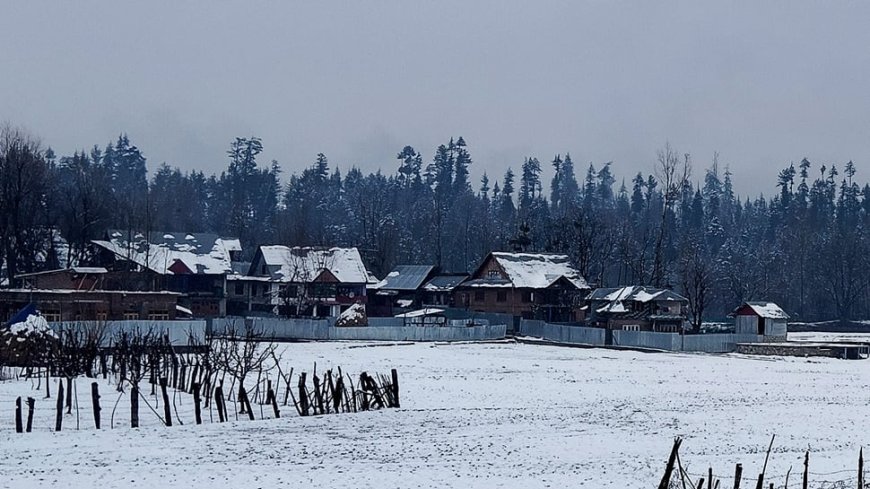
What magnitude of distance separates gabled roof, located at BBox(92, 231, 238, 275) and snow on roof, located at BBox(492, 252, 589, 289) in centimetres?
2725

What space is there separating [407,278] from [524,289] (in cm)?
1511

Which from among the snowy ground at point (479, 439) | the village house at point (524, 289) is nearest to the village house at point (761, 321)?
the village house at point (524, 289)

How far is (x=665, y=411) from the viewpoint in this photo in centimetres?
3606

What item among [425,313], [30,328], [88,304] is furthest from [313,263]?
[30,328]

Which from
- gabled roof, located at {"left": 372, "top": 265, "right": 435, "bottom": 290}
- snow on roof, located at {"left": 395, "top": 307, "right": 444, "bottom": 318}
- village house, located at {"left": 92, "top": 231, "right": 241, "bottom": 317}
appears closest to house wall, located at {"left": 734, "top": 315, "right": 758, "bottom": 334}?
snow on roof, located at {"left": 395, "top": 307, "right": 444, "bottom": 318}

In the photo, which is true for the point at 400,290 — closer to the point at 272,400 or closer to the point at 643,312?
the point at 643,312

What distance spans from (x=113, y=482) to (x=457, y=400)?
18835 mm

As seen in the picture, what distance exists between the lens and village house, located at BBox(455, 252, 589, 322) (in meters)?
102

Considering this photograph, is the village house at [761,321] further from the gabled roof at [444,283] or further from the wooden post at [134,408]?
the wooden post at [134,408]

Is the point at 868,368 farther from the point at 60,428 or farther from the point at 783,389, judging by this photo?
the point at 60,428

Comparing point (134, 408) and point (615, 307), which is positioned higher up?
point (615, 307)

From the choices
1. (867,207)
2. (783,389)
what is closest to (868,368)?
(783,389)

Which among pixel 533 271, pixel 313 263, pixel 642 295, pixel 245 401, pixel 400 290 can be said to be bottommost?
pixel 245 401

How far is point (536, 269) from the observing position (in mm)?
104125
